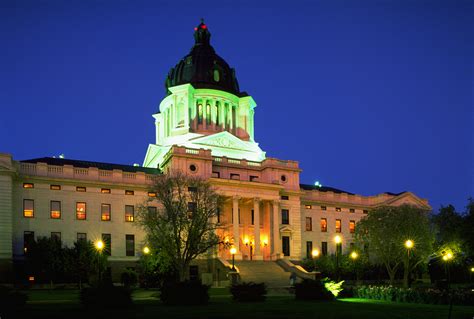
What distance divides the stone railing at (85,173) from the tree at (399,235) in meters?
26.9

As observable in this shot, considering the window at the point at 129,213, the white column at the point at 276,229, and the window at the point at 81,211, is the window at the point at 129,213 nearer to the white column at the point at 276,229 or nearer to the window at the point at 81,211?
the window at the point at 81,211

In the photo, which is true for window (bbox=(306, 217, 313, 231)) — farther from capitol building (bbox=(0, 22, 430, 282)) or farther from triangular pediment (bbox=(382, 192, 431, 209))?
triangular pediment (bbox=(382, 192, 431, 209))

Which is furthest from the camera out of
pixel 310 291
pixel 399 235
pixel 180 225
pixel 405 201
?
pixel 405 201

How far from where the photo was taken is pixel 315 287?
40125 millimetres

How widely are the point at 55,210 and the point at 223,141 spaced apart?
97.2ft

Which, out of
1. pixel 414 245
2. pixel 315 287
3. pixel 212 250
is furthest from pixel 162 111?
pixel 315 287

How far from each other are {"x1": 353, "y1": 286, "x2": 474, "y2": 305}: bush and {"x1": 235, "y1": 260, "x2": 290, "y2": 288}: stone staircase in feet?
68.9

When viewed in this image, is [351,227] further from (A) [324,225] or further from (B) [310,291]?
(B) [310,291]

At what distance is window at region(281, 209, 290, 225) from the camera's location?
265 ft

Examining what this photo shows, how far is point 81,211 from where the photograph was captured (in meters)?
68.9

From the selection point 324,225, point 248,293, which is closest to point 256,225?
point 324,225

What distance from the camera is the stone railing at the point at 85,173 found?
66.8m

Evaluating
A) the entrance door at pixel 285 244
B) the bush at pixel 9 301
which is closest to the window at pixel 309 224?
the entrance door at pixel 285 244

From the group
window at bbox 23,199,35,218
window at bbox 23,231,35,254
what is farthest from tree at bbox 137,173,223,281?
window at bbox 23,199,35,218
